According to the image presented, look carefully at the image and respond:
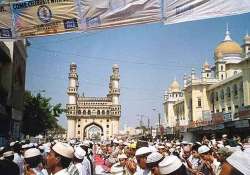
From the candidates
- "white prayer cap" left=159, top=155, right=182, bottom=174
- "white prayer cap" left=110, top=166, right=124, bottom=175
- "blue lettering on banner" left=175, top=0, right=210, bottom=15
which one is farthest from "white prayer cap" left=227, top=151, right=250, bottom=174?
"white prayer cap" left=110, top=166, right=124, bottom=175

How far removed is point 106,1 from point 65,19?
62 cm

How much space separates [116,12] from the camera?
5.42 metres

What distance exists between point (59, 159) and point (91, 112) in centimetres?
12609

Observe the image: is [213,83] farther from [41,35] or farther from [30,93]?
[41,35]

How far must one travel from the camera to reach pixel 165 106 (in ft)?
339

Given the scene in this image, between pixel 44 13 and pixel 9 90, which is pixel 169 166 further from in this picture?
pixel 9 90

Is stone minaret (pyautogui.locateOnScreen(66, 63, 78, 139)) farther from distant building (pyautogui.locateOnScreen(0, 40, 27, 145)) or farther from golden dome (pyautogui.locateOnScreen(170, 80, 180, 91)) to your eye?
distant building (pyautogui.locateOnScreen(0, 40, 27, 145))

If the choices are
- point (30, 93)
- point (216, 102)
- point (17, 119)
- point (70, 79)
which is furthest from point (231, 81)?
point (70, 79)

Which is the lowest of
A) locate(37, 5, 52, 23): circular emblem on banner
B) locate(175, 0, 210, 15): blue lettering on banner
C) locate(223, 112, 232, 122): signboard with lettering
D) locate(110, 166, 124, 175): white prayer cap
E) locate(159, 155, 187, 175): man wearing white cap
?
locate(110, 166, 124, 175): white prayer cap

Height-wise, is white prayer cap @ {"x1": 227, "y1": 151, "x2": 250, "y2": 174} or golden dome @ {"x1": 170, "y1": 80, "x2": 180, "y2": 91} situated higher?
golden dome @ {"x1": 170, "y1": 80, "x2": 180, "y2": 91}

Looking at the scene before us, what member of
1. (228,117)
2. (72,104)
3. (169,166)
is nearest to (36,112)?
(228,117)

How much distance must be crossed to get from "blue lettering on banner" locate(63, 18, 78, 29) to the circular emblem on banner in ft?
0.76

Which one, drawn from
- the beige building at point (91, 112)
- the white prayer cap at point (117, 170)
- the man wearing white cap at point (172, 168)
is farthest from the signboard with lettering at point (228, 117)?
the beige building at point (91, 112)

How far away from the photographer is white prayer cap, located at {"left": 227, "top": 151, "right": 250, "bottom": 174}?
2.41 metres
